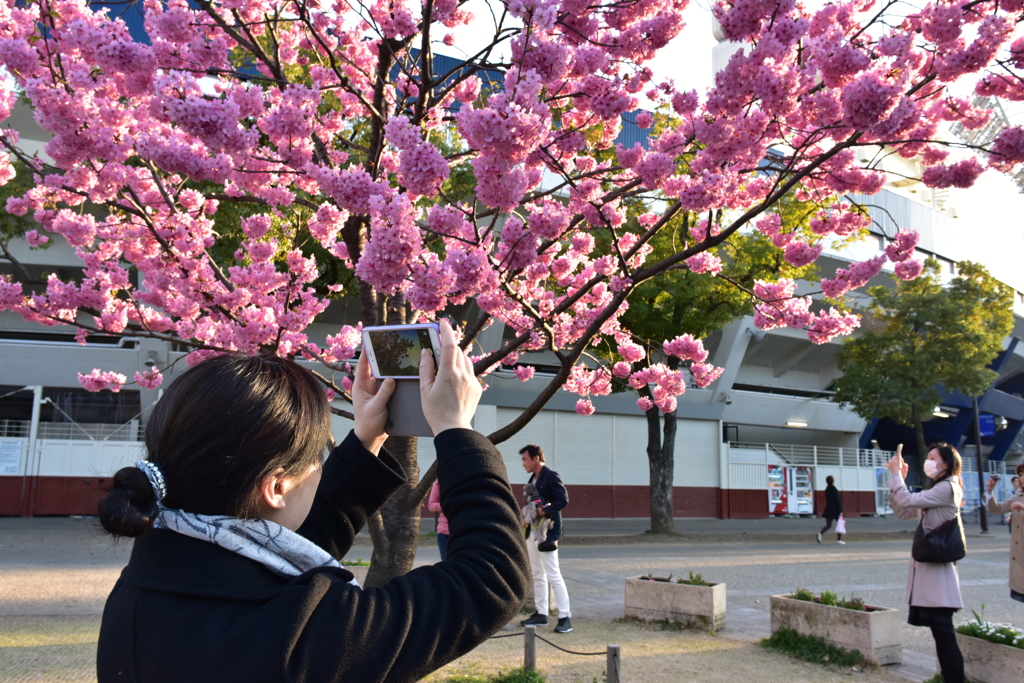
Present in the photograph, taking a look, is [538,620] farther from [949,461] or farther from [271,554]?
[271,554]

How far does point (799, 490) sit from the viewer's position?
3056cm

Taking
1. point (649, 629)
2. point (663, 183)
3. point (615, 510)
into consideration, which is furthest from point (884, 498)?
point (663, 183)

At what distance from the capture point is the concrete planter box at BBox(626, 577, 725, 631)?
816 cm

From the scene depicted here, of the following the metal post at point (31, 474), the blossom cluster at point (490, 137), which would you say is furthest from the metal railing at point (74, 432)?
the blossom cluster at point (490, 137)

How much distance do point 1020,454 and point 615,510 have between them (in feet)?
120

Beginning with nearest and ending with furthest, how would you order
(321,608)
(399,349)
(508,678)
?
(321,608) < (399,349) < (508,678)

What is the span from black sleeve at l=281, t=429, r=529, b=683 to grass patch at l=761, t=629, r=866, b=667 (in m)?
6.66

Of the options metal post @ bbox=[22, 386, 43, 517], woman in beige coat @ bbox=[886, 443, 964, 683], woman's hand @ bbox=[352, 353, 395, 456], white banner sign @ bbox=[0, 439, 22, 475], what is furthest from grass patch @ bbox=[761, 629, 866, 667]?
white banner sign @ bbox=[0, 439, 22, 475]

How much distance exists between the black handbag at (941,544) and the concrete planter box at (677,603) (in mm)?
2628

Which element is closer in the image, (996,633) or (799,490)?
(996,633)

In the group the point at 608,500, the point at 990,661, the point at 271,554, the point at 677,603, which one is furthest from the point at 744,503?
the point at 271,554

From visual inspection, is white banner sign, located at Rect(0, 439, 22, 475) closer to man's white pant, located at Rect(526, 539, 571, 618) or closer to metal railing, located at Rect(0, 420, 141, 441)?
metal railing, located at Rect(0, 420, 141, 441)

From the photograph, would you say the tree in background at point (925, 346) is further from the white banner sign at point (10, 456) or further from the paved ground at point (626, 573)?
the white banner sign at point (10, 456)

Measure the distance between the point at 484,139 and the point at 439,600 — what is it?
10.3ft
